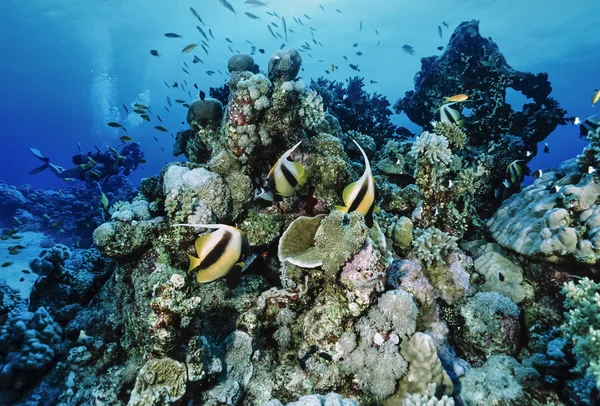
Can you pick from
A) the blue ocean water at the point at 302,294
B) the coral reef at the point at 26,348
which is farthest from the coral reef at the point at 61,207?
the coral reef at the point at 26,348

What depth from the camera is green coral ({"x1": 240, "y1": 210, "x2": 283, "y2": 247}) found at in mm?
4332

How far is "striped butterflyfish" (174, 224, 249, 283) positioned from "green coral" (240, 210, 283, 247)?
1.86 metres

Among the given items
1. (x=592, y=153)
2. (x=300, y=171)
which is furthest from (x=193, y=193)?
(x=592, y=153)

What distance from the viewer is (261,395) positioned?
297cm

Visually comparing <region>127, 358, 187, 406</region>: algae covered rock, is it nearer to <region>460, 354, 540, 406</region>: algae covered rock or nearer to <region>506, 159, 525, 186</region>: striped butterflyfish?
<region>460, 354, 540, 406</region>: algae covered rock

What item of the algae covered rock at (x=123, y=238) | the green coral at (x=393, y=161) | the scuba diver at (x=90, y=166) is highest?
the green coral at (x=393, y=161)

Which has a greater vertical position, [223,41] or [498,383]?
[223,41]

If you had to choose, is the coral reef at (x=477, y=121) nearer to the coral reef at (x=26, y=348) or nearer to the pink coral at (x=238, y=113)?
the pink coral at (x=238, y=113)

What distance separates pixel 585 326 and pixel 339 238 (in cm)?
237

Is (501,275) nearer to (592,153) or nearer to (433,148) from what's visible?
(433,148)

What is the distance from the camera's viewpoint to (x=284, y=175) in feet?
Answer: 10.5

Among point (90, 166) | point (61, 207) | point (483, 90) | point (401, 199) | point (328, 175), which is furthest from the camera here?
point (61, 207)

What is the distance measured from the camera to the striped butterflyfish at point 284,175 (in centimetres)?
316

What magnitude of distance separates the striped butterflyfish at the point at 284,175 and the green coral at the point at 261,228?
1.17 m
